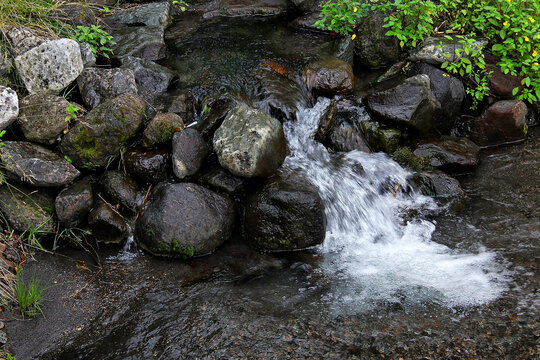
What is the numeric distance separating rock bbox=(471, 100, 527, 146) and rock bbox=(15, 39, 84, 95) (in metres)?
6.21

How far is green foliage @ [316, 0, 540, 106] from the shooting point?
6.38 m

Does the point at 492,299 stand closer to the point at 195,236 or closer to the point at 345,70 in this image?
the point at 195,236

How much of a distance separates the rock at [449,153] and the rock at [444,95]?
41 cm

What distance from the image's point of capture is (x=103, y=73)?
18.8ft

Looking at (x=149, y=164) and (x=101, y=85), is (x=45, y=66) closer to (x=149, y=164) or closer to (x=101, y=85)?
(x=101, y=85)

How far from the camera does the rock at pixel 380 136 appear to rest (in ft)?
20.3

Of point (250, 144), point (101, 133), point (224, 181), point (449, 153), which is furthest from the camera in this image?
point (449, 153)

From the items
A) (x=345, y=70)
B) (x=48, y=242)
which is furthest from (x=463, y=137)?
(x=48, y=242)

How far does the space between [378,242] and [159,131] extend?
122 inches

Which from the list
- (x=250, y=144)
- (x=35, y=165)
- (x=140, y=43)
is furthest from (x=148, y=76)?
(x=250, y=144)

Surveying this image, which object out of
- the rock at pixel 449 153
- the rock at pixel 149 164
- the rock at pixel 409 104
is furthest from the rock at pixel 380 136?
the rock at pixel 149 164

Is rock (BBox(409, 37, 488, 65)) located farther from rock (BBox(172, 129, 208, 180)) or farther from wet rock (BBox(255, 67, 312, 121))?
rock (BBox(172, 129, 208, 180))

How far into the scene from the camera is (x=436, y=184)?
5.78 meters

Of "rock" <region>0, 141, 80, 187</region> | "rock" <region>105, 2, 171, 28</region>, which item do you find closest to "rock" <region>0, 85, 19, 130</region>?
"rock" <region>0, 141, 80, 187</region>
